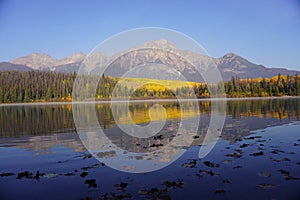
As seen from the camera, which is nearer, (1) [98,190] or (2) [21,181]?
(1) [98,190]

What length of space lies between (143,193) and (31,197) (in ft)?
12.3

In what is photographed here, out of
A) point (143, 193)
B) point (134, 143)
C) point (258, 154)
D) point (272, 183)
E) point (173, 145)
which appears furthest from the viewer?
point (134, 143)

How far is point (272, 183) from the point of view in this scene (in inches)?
366

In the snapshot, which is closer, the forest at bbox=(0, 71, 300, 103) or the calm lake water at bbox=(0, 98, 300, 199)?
the calm lake water at bbox=(0, 98, 300, 199)

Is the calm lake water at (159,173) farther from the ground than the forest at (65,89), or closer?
closer

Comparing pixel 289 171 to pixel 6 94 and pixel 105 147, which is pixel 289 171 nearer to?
pixel 105 147

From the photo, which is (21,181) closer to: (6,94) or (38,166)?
(38,166)

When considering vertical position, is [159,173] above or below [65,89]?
below

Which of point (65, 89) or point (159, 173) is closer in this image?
point (159, 173)

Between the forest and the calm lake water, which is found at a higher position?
the forest

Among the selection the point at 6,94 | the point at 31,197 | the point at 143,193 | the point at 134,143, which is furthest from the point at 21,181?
the point at 6,94

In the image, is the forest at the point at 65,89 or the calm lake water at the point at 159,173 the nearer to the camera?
the calm lake water at the point at 159,173

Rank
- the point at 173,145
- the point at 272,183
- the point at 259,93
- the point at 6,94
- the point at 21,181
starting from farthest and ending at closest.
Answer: the point at 259,93 → the point at 6,94 → the point at 173,145 → the point at 21,181 → the point at 272,183

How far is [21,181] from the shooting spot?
34.2 ft
